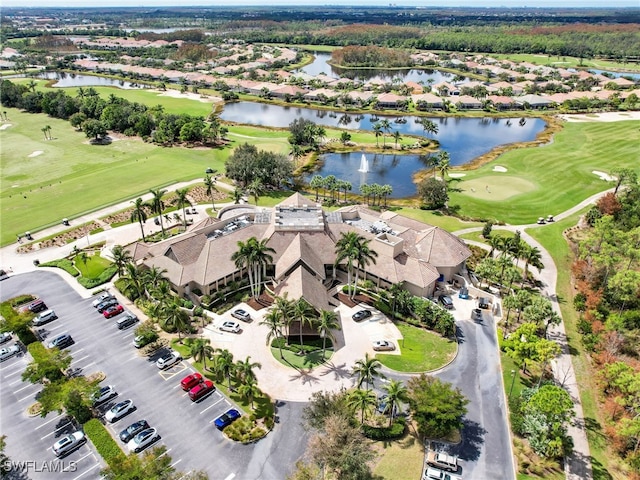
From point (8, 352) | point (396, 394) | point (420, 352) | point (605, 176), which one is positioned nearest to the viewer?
point (396, 394)

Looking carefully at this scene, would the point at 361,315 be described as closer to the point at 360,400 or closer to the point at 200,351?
the point at 360,400

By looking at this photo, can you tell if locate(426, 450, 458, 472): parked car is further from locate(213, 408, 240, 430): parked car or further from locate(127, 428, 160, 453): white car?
locate(127, 428, 160, 453): white car

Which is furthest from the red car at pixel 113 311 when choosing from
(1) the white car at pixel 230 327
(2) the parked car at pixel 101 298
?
(1) the white car at pixel 230 327

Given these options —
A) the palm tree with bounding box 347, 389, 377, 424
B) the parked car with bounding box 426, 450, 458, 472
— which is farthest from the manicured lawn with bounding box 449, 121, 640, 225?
the palm tree with bounding box 347, 389, 377, 424

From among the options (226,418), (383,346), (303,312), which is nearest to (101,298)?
(226,418)

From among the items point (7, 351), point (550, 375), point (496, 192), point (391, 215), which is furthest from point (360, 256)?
point (496, 192)

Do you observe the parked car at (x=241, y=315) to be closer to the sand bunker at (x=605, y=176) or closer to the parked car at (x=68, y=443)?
the parked car at (x=68, y=443)
